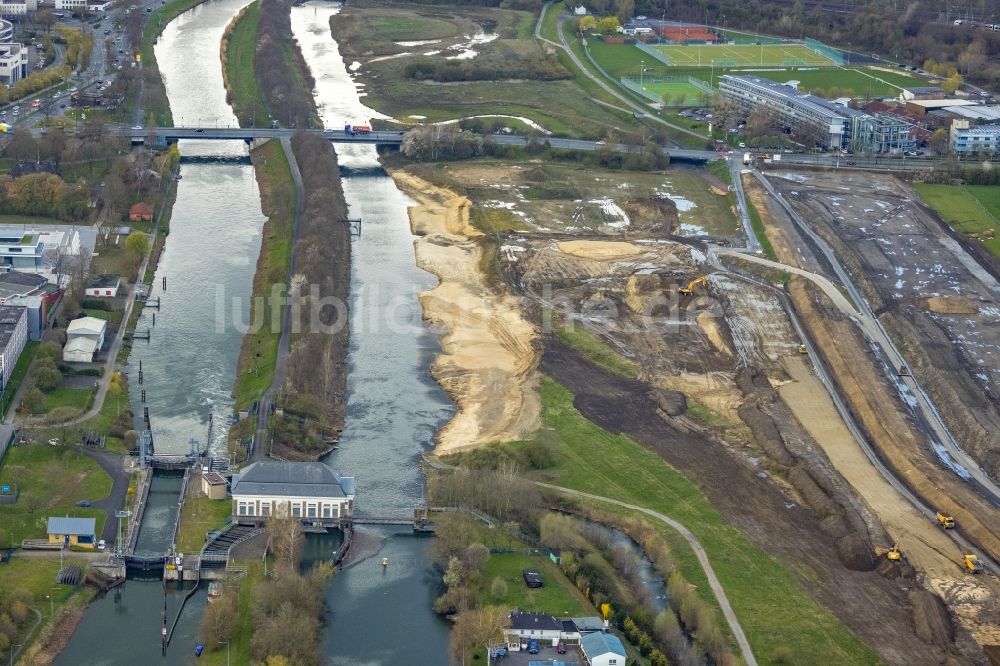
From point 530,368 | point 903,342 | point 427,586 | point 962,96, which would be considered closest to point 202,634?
point 427,586

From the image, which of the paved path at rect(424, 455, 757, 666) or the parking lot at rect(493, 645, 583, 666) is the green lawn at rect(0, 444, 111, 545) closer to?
the paved path at rect(424, 455, 757, 666)

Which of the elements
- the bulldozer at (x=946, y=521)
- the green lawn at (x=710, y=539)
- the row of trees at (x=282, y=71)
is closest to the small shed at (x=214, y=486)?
the green lawn at (x=710, y=539)

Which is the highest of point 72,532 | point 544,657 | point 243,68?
point 72,532

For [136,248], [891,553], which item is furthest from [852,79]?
[891,553]

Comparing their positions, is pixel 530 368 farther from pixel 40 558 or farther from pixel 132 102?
pixel 132 102

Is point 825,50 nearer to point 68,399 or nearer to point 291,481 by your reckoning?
point 68,399

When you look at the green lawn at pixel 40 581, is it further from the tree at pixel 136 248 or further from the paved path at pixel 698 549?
the tree at pixel 136 248
